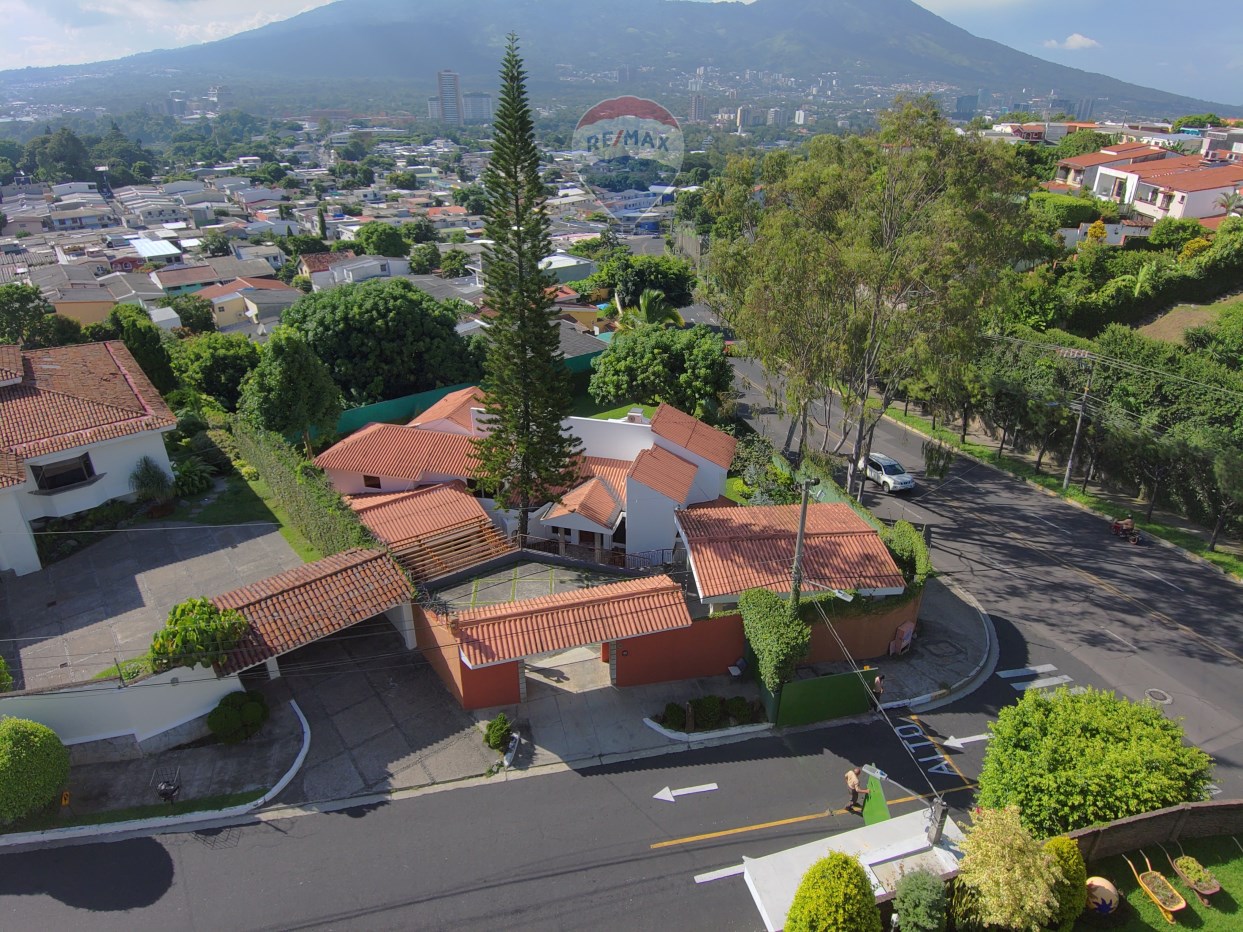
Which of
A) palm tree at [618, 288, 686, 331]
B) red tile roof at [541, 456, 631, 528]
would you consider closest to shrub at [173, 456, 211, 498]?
red tile roof at [541, 456, 631, 528]

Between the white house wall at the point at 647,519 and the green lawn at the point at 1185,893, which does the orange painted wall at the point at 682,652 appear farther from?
the green lawn at the point at 1185,893

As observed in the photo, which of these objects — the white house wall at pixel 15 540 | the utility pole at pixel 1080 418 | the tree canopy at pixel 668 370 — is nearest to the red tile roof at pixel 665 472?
the tree canopy at pixel 668 370

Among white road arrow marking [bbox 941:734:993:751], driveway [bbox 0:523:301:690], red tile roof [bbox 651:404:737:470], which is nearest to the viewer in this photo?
white road arrow marking [bbox 941:734:993:751]

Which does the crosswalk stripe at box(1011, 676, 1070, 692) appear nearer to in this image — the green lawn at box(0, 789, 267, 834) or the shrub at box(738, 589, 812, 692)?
the shrub at box(738, 589, 812, 692)

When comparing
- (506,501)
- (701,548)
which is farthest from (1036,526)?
(506,501)

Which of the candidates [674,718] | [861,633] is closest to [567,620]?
[674,718]

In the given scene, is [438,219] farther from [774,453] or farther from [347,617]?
[347,617]
